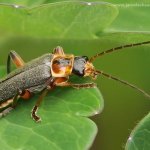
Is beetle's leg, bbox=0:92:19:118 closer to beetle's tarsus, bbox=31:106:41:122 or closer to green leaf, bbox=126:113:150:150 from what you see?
beetle's tarsus, bbox=31:106:41:122

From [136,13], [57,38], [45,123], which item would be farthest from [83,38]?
[45,123]

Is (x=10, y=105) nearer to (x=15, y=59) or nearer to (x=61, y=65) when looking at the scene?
(x=15, y=59)

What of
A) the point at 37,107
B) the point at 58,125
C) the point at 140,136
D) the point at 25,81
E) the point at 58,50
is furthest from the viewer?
the point at 25,81

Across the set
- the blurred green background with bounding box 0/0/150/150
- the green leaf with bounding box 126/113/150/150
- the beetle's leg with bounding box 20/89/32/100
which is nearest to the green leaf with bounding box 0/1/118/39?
the blurred green background with bounding box 0/0/150/150

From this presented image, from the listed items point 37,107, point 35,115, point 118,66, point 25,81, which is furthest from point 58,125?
point 25,81

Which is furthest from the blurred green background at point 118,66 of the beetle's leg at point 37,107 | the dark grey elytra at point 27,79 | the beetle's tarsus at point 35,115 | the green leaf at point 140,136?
the green leaf at point 140,136

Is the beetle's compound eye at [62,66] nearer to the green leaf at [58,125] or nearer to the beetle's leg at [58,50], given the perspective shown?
the beetle's leg at [58,50]
